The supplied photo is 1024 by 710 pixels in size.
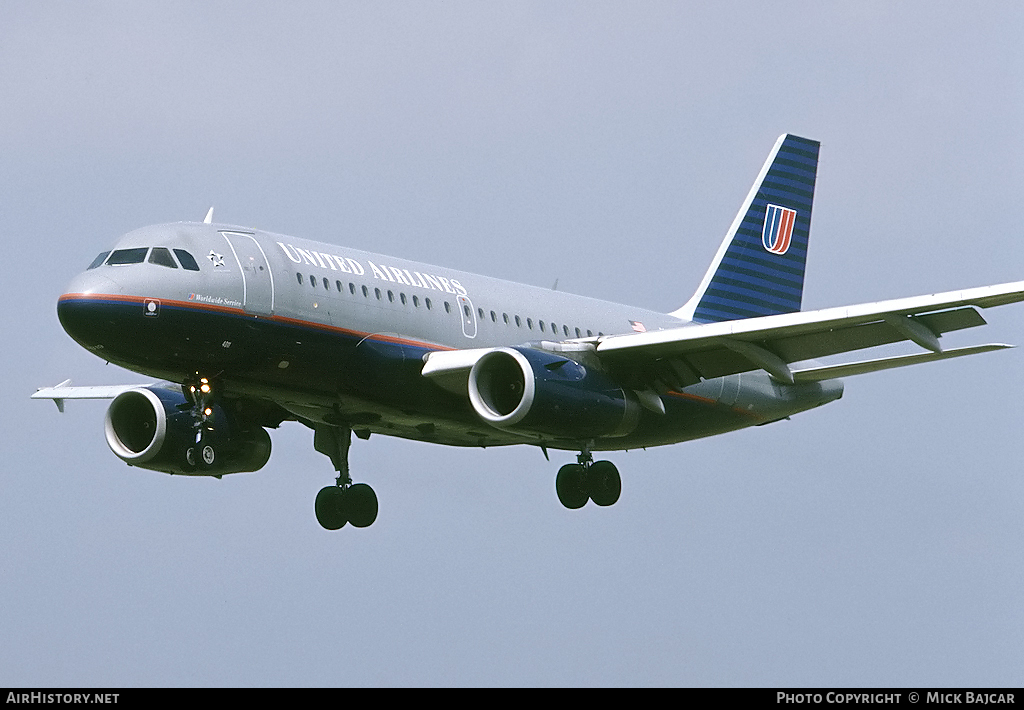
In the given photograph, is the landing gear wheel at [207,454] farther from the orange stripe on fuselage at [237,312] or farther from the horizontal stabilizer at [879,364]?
the horizontal stabilizer at [879,364]

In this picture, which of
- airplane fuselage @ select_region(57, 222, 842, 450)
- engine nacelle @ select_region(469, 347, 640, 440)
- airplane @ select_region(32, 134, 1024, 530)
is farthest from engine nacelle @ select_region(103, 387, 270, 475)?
engine nacelle @ select_region(469, 347, 640, 440)

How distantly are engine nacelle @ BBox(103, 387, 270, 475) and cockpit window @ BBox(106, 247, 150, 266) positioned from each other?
Answer: 14.6ft

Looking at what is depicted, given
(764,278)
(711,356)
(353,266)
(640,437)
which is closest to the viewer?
(353,266)

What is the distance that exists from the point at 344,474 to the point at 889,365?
11.6 meters

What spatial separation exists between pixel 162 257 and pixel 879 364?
1474cm

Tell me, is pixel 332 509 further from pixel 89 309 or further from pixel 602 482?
pixel 89 309

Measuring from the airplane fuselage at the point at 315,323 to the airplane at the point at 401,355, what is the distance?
0.13 ft

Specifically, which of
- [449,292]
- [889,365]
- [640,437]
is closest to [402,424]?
[449,292]

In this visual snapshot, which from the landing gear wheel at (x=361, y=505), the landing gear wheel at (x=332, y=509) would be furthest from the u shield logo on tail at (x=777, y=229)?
the landing gear wheel at (x=332, y=509)

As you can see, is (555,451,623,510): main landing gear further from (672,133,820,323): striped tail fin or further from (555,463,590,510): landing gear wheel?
(672,133,820,323): striped tail fin

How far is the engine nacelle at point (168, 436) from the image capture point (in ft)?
124
